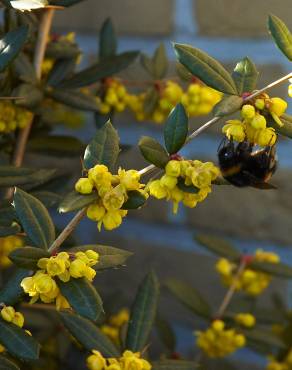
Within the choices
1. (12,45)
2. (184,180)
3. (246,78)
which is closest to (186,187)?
(184,180)

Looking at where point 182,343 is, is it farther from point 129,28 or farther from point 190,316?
point 129,28

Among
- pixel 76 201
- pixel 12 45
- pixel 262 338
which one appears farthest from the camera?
pixel 262 338

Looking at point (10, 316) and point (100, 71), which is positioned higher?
point (100, 71)

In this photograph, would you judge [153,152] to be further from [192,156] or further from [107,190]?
[192,156]


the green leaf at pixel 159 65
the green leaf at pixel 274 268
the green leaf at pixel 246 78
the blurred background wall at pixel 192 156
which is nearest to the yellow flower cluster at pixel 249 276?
the green leaf at pixel 274 268

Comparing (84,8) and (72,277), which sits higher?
(84,8)

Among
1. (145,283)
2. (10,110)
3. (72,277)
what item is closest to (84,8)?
(10,110)

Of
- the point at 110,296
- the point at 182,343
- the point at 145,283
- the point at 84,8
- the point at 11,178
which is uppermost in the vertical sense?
the point at 84,8
